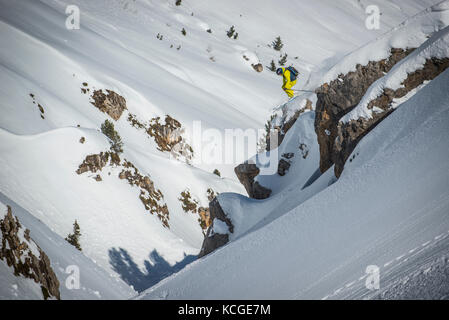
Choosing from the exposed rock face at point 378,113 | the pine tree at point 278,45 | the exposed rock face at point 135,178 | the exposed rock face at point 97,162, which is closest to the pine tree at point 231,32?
the pine tree at point 278,45

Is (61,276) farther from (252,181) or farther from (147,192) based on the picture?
(147,192)

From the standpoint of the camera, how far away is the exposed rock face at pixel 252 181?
1900cm

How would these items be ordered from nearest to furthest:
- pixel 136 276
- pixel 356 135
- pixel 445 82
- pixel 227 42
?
pixel 445 82 < pixel 356 135 < pixel 136 276 < pixel 227 42

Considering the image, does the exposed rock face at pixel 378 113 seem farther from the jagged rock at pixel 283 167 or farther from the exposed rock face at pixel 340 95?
the jagged rock at pixel 283 167

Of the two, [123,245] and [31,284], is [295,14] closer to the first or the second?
[123,245]

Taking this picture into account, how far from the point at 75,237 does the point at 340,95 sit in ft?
47.4

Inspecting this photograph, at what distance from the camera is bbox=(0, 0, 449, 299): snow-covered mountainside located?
6910 millimetres

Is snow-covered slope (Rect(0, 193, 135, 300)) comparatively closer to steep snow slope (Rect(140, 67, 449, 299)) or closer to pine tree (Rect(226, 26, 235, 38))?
steep snow slope (Rect(140, 67, 449, 299))

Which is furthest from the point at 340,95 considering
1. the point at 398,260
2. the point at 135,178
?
the point at 135,178

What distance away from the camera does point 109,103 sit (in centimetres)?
3331

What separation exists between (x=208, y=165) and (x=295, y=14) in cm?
5714

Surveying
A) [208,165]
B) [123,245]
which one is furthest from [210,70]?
[123,245]
